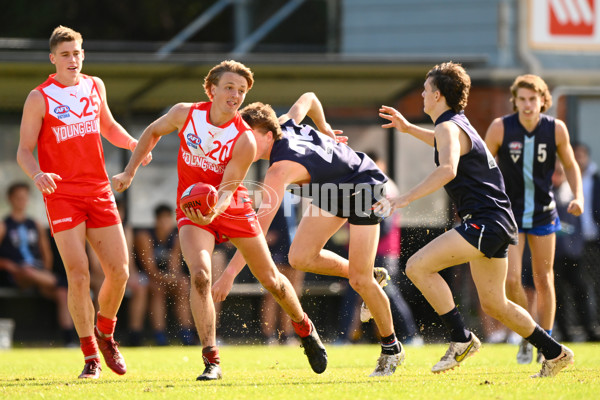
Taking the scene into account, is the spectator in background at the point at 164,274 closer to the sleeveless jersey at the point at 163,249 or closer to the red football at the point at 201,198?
the sleeveless jersey at the point at 163,249

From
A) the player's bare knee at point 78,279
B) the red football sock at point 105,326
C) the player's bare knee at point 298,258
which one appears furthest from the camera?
the red football sock at point 105,326

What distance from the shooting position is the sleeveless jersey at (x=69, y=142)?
7.22 metres

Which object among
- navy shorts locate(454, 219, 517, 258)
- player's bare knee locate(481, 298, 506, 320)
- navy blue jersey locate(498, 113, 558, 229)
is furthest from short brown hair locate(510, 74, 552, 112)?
player's bare knee locate(481, 298, 506, 320)

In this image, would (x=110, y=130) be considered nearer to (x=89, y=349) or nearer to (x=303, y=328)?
(x=89, y=349)

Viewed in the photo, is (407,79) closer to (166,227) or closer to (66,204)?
(166,227)

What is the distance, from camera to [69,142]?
23.8 feet

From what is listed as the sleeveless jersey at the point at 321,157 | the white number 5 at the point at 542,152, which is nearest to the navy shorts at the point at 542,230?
the white number 5 at the point at 542,152

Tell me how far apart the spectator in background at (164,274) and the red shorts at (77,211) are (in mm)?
4328

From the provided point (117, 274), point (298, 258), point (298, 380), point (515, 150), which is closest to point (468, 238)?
point (298, 258)

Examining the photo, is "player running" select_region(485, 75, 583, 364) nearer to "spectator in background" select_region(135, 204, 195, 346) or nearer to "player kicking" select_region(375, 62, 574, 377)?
"player kicking" select_region(375, 62, 574, 377)

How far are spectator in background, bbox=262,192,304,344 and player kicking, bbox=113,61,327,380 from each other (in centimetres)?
501

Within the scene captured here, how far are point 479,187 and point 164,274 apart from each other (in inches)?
232

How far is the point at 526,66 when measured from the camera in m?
15.3

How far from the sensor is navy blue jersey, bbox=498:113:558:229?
8.48m
